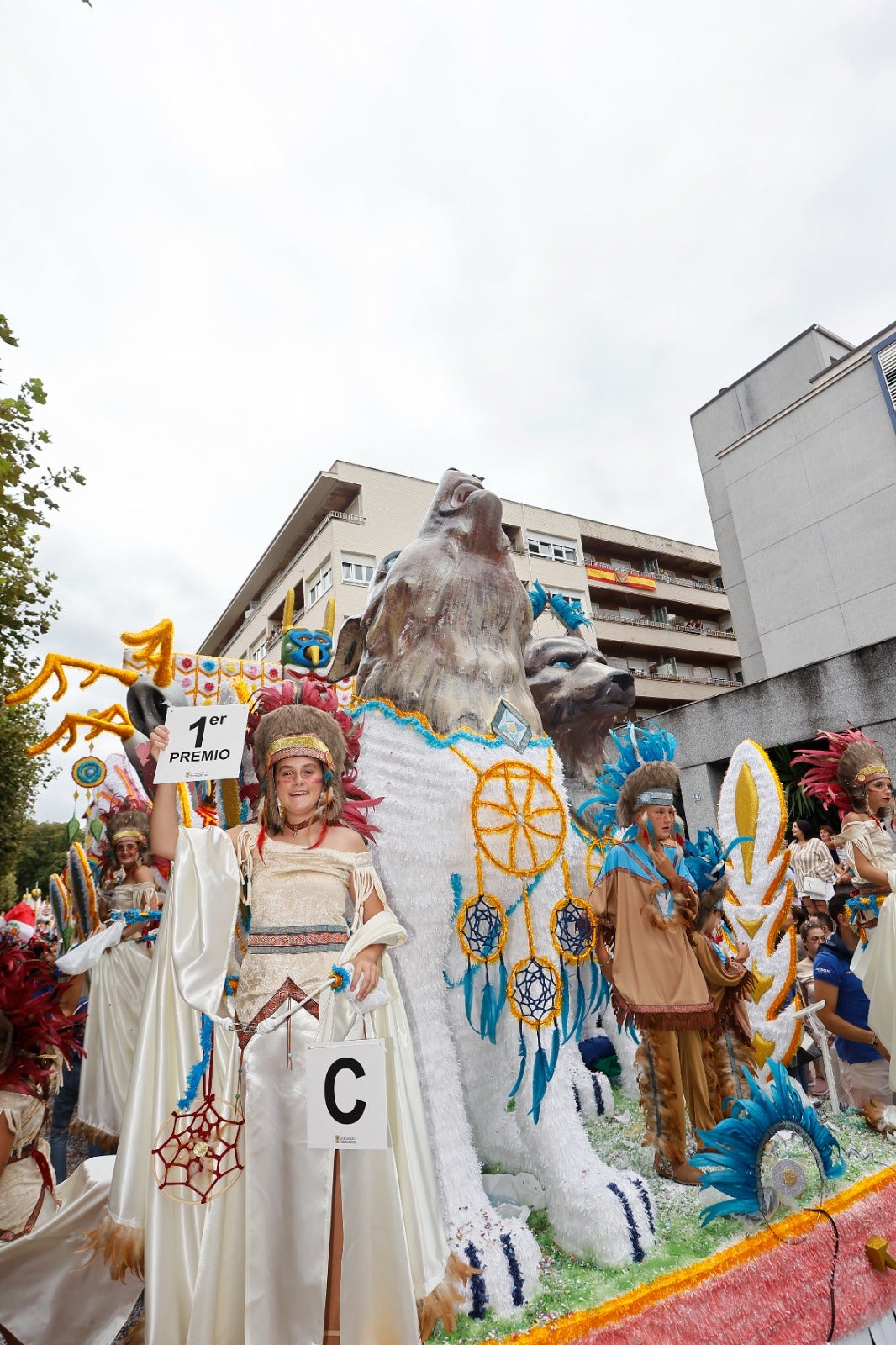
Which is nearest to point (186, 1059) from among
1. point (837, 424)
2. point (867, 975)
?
point (867, 975)

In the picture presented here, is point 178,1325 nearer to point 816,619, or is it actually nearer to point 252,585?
point 816,619

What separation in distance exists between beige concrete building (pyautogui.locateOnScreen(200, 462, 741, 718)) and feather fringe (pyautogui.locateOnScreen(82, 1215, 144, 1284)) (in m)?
7.65

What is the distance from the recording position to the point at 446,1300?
1927 millimetres

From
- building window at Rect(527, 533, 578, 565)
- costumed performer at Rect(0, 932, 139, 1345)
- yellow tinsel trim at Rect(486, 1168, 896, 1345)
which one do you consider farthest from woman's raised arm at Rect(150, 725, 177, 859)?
building window at Rect(527, 533, 578, 565)

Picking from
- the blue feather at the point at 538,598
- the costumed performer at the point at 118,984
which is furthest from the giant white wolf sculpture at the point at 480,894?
the costumed performer at the point at 118,984

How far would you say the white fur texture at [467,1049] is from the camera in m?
2.12

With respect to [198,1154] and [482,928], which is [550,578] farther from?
[198,1154]

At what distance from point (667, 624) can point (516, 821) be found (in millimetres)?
23270

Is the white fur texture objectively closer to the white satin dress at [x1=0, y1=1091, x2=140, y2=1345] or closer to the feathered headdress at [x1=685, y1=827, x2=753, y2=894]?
the feathered headdress at [x1=685, y1=827, x2=753, y2=894]

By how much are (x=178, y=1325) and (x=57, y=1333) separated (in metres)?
0.54

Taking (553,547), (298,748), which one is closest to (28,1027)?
(298,748)

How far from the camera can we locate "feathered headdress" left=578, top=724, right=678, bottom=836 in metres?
3.05

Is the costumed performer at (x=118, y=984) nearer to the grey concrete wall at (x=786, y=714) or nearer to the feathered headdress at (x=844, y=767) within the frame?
the feathered headdress at (x=844, y=767)

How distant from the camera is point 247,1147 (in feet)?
6.34
